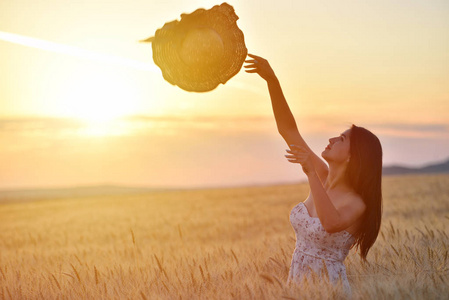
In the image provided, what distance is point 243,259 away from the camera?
5.41 m

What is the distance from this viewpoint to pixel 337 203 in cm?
370

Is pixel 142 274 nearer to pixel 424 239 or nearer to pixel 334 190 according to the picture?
pixel 334 190

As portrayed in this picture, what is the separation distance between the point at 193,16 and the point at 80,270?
279 cm

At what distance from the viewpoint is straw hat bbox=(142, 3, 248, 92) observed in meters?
3.85

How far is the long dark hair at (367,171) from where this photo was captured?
365 cm

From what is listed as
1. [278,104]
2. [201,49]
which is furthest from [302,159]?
[201,49]

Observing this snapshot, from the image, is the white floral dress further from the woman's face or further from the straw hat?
the straw hat

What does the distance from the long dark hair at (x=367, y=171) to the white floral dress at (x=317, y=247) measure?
232 mm

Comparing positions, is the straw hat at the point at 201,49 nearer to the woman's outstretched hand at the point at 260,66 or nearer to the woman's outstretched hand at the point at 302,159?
the woman's outstretched hand at the point at 260,66

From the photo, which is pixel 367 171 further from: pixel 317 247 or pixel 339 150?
pixel 317 247

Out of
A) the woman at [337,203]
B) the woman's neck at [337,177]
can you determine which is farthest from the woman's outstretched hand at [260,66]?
the woman's neck at [337,177]

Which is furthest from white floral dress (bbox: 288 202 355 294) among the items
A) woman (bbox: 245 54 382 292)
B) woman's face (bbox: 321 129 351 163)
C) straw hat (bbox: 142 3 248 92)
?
straw hat (bbox: 142 3 248 92)

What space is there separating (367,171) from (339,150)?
232mm

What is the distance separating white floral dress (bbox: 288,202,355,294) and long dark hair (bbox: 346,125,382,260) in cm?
23
